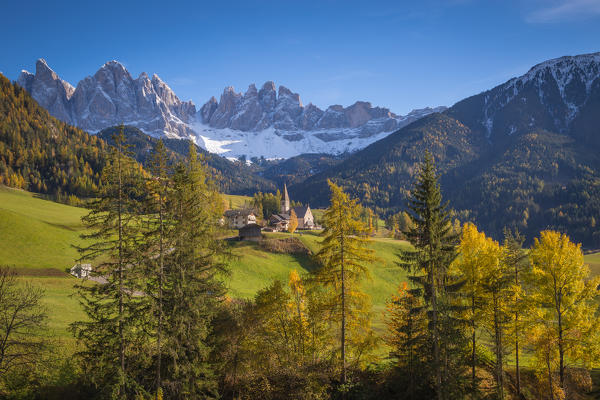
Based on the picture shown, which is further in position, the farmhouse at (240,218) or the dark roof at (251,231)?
the farmhouse at (240,218)

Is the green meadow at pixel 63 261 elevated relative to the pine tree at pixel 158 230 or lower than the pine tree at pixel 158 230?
lower

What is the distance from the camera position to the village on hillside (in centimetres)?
8838

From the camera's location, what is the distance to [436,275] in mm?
24141

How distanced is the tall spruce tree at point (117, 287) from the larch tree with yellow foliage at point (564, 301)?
30025 mm

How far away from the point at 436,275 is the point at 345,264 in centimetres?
654

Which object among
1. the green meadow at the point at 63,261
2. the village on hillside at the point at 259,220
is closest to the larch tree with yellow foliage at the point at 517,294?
the green meadow at the point at 63,261

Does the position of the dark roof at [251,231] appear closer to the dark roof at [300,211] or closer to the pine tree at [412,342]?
the pine tree at [412,342]

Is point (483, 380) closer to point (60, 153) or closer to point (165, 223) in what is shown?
point (165, 223)

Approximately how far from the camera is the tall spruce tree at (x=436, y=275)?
76.9 feet

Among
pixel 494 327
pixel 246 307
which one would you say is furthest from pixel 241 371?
pixel 494 327

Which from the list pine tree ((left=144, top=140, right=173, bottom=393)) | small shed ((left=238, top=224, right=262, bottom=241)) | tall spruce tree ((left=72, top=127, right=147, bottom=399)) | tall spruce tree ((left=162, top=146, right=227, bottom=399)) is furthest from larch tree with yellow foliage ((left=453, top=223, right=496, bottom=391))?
small shed ((left=238, top=224, right=262, bottom=241))

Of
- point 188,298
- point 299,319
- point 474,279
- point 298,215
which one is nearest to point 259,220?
point 298,215

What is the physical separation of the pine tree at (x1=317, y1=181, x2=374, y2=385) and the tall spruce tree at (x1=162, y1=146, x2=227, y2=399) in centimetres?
880

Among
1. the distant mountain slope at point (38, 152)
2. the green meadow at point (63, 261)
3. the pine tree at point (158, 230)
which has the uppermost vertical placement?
the distant mountain slope at point (38, 152)
